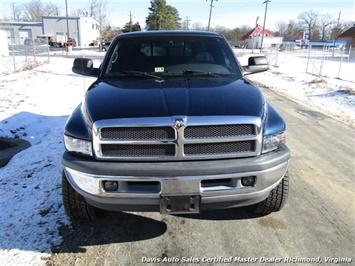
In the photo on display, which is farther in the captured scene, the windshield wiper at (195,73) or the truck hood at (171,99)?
the windshield wiper at (195,73)

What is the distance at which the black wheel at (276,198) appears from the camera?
300 cm

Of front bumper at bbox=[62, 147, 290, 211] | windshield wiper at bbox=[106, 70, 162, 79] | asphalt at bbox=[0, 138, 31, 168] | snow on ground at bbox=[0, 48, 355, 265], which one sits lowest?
asphalt at bbox=[0, 138, 31, 168]

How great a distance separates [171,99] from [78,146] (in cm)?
90

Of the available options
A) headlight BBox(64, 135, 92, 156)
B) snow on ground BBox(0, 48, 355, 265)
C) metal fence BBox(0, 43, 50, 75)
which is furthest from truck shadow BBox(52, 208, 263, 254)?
metal fence BBox(0, 43, 50, 75)

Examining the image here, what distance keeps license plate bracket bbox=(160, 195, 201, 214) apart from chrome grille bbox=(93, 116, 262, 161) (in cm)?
31

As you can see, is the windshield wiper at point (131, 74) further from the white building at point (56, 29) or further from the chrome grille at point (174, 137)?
the white building at point (56, 29)

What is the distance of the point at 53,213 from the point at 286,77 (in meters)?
16.9

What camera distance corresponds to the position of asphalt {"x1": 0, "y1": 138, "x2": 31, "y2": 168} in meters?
4.76

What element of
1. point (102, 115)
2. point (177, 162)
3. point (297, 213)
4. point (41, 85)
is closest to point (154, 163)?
point (177, 162)

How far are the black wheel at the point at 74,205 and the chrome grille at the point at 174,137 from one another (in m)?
0.62

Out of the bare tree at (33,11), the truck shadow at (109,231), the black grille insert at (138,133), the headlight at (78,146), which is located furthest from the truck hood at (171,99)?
the bare tree at (33,11)

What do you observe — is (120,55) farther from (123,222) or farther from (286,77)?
(286,77)

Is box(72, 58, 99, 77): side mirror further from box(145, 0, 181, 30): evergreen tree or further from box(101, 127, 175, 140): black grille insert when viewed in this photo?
box(145, 0, 181, 30): evergreen tree

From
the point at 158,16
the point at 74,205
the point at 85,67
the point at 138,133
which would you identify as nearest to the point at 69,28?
the point at 158,16
